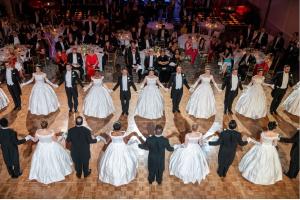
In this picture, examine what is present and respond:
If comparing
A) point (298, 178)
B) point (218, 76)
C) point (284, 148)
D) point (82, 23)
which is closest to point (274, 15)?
point (218, 76)

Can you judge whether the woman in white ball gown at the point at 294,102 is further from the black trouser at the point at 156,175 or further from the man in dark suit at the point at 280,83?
the black trouser at the point at 156,175

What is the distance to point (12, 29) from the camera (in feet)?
40.5

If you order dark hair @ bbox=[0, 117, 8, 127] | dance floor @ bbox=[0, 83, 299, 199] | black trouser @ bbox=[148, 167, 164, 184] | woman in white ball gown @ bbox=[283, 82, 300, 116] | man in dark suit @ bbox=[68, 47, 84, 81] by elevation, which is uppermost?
dark hair @ bbox=[0, 117, 8, 127]

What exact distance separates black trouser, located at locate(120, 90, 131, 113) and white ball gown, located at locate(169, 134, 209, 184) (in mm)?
2392

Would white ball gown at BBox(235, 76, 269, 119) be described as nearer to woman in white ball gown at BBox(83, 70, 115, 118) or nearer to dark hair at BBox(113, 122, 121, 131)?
woman in white ball gown at BBox(83, 70, 115, 118)

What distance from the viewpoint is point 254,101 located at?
876 centimetres

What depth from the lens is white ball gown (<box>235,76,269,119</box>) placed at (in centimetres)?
862

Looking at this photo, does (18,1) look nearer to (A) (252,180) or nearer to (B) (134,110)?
(B) (134,110)

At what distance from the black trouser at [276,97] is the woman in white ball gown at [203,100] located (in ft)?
4.89

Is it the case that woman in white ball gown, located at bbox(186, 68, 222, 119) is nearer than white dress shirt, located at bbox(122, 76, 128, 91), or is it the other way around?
white dress shirt, located at bbox(122, 76, 128, 91)

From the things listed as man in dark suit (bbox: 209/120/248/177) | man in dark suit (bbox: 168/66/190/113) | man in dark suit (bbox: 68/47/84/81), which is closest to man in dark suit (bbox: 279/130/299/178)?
man in dark suit (bbox: 209/120/248/177)

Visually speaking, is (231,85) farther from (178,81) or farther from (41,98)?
(41,98)

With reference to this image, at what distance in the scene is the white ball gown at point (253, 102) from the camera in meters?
8.62

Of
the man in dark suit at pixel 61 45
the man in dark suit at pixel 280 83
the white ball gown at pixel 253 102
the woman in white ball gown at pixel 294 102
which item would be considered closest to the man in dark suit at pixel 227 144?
the white ball gown at pixel 253 102
